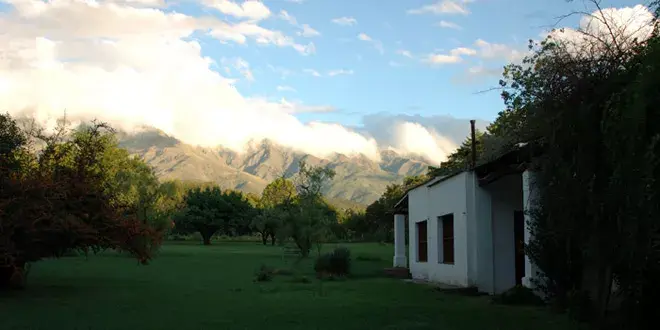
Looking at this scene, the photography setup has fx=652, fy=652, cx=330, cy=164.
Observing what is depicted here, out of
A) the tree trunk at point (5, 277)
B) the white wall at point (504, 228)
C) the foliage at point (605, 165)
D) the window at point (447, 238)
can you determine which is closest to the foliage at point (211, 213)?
the window at point (447, 238)

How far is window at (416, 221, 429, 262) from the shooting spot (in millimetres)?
21270

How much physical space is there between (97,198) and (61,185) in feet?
3.20

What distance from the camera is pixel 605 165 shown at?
7.70 meters

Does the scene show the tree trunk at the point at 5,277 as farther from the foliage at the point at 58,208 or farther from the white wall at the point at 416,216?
the white wall at the point at 416,216

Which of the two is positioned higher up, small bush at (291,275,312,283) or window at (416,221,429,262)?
window at (416,221,429,262)

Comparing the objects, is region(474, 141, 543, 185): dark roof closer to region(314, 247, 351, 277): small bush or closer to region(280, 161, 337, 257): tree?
region(280, 161, 337, 257): tree

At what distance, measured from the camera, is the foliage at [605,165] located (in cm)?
670

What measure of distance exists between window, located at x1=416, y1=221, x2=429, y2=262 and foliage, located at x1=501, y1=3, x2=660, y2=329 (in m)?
11.3

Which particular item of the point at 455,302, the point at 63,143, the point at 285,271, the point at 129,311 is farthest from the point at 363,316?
the point at 285,271

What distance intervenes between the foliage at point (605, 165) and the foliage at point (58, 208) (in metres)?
9.91

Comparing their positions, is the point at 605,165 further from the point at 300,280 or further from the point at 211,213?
the point at 211,213

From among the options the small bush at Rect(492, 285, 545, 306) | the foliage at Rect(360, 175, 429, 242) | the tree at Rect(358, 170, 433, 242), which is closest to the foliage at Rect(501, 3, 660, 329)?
the small bush at Rect(492, 285, 545, 306)

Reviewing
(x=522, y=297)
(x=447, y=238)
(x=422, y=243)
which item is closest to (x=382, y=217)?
(x=422, y=243)

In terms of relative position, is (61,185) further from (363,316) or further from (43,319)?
(363,316)
